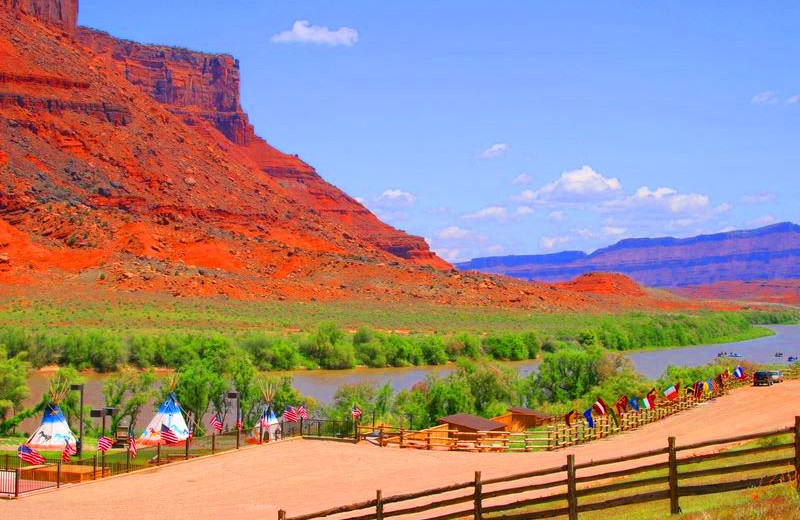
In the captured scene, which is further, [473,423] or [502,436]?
[473,423]

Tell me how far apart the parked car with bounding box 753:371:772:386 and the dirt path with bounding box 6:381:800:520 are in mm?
11400

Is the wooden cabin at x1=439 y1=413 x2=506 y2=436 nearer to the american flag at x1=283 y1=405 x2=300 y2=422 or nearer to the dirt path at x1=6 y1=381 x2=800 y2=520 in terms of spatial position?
the dirt path at x1=6 y1=381 x2=800 y2=520

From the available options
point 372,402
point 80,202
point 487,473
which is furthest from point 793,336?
point 487,473

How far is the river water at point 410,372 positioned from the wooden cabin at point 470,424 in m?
9.64

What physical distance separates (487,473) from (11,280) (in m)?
75.1

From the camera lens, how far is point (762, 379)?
152 ft

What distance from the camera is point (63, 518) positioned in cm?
2203

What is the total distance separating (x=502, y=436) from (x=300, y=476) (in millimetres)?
8722

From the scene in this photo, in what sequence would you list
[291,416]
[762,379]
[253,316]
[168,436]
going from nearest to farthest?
[168,436], [291,416], [762,379], [253,316]

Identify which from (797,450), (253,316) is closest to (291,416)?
(797,450)

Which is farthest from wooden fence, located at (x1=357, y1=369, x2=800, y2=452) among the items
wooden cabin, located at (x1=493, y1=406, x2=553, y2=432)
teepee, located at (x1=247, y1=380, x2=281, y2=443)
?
wooden cabin, located at (x1=493, y1=406, x2=553, y2=432)

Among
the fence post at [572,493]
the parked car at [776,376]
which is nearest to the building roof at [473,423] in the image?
the parked car at [776,376]

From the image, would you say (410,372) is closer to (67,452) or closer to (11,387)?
Result: (11,387)

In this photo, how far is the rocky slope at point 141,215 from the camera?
99750mm
